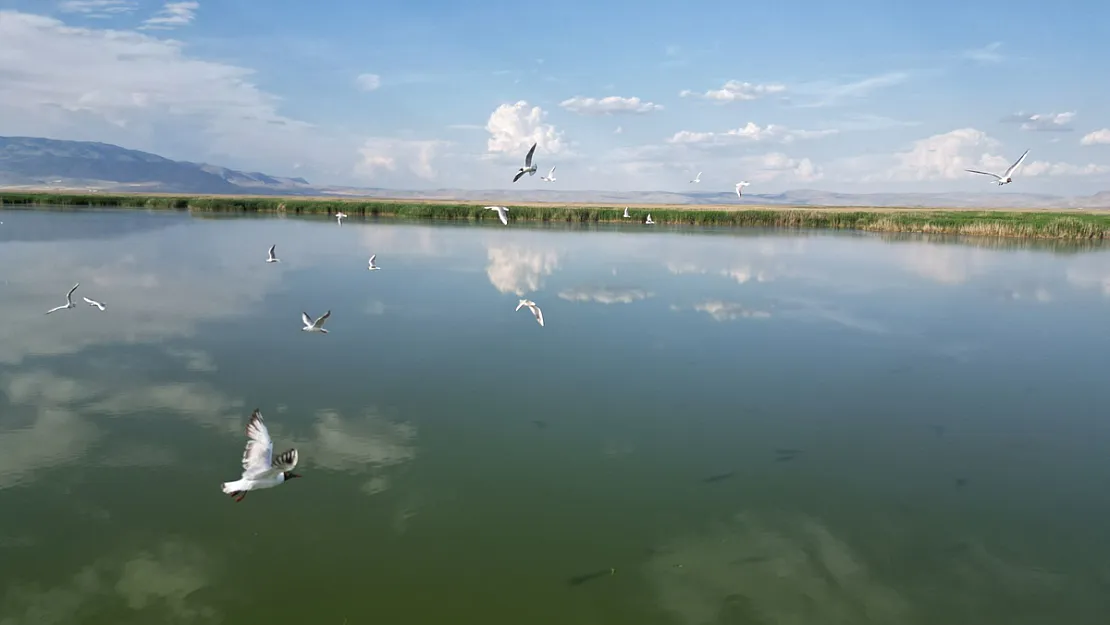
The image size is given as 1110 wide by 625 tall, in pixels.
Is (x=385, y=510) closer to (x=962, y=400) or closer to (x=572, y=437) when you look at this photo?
(x=572, y=437)

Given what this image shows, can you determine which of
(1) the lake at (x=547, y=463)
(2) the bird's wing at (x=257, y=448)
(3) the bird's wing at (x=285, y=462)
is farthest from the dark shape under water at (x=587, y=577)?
(2) the bird's wing at (x=257, y=448)

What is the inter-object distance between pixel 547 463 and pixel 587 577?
2.17 metres

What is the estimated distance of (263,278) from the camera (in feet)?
67.2

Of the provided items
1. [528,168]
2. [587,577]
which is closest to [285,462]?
[587,577]

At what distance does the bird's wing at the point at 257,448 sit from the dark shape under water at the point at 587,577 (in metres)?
2.76

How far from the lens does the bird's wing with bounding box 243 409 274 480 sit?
5895 millimetres

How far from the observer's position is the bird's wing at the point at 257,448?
5.89m

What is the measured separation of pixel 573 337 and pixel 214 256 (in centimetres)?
1750

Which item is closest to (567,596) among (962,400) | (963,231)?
(962,400)

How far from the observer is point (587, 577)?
5.88 meters

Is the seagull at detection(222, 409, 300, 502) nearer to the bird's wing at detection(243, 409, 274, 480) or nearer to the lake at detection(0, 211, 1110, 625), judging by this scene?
the bird's wing at detection(243, 409, 274, 480)

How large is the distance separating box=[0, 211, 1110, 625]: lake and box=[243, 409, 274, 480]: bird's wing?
28.9 inches

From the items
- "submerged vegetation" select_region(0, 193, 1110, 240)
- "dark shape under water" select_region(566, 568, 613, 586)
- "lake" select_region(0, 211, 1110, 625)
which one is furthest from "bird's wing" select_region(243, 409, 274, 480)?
"submerged vegetation" select_region(0, 193, 1110, 240)

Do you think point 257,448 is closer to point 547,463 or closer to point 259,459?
point 259,459
